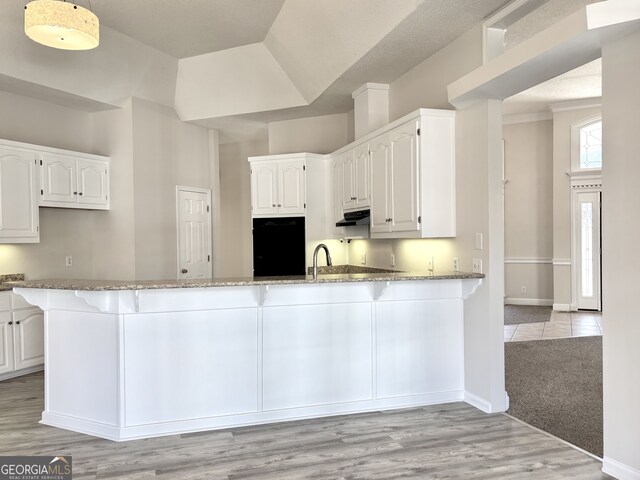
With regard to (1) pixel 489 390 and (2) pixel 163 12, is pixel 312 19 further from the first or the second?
(1) pixel 489 390

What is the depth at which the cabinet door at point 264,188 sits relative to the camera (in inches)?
230

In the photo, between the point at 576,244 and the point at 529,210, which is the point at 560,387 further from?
the point at 529,210

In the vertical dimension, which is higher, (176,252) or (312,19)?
(312,19)

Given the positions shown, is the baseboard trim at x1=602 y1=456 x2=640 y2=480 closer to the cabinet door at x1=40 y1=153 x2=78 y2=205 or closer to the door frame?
the cabinet door at x1=40 y1=153 x2=78 y2=205

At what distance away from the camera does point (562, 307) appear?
27.3ft

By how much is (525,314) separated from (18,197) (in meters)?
7.38

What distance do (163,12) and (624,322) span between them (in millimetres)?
4601

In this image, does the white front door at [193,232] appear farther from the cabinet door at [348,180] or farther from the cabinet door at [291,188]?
the cabinet door at [348,180]

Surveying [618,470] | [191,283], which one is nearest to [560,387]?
[618,470]

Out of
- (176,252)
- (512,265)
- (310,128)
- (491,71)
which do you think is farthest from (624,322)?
(512,265)

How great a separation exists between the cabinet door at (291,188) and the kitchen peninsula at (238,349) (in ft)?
7.46

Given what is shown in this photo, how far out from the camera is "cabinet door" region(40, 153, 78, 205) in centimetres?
499

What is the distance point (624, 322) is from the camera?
259 cm

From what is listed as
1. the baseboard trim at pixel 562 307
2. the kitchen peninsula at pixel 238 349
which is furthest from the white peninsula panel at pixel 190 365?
the baseboard trim at pixel 562 307
